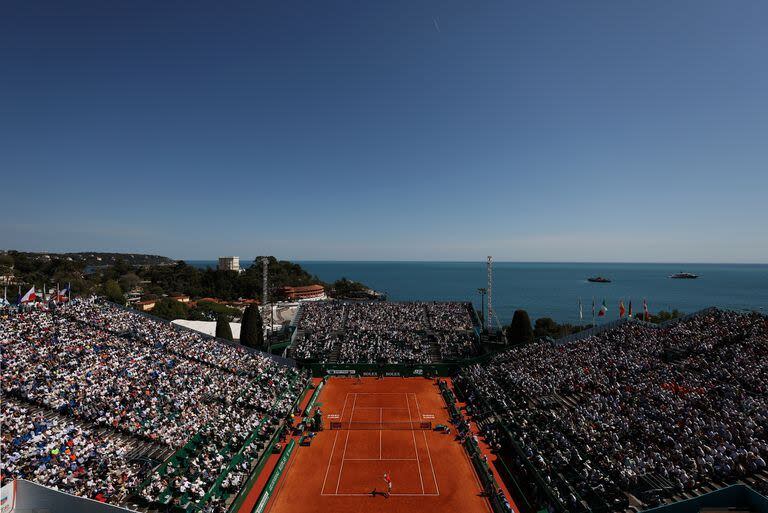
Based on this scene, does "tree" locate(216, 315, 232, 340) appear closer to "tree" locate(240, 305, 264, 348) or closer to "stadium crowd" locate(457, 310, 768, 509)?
"tree" locate(240, 305, 264, 348)

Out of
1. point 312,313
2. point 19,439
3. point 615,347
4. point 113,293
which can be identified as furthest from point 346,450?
point 113,293

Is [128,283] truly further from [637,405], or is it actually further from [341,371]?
[637,405]

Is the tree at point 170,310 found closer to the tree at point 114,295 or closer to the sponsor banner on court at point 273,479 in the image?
the tree at point 114,295

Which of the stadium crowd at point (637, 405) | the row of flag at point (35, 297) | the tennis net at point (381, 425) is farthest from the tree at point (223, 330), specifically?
the stadium crowd at point (637, 405)

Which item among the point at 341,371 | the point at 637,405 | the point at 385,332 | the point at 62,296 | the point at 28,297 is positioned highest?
the point at 28,297

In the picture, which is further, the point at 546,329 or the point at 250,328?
the point at 546,329

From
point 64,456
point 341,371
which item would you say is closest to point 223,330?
point 341,371
